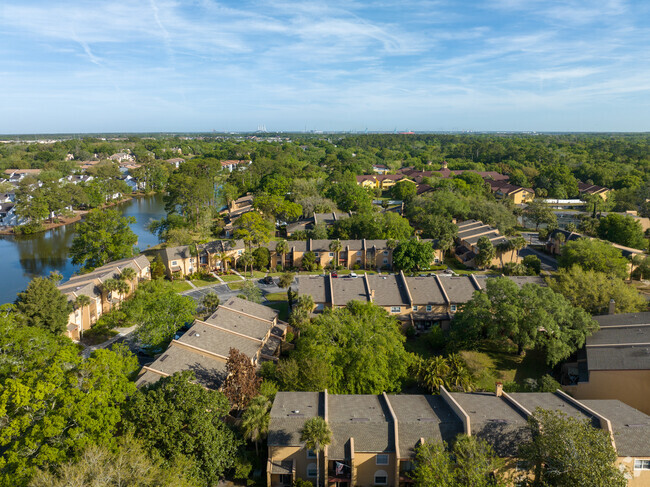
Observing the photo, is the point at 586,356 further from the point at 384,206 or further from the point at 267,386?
the point at 384,206

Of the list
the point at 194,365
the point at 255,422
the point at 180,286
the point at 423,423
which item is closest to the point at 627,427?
the point at 423,423

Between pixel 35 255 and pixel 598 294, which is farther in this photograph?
pixel 35 255

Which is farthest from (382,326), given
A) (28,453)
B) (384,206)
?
(384,206)

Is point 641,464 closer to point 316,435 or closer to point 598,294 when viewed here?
point 316,435

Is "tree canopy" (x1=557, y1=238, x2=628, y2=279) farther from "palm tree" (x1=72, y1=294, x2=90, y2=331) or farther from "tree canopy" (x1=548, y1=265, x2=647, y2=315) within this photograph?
"palm tree" (x1=72, y1=294, x2=90, y2=331)

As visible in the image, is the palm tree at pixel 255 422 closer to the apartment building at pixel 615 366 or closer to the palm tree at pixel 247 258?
the apartment building at pixel 615 366
